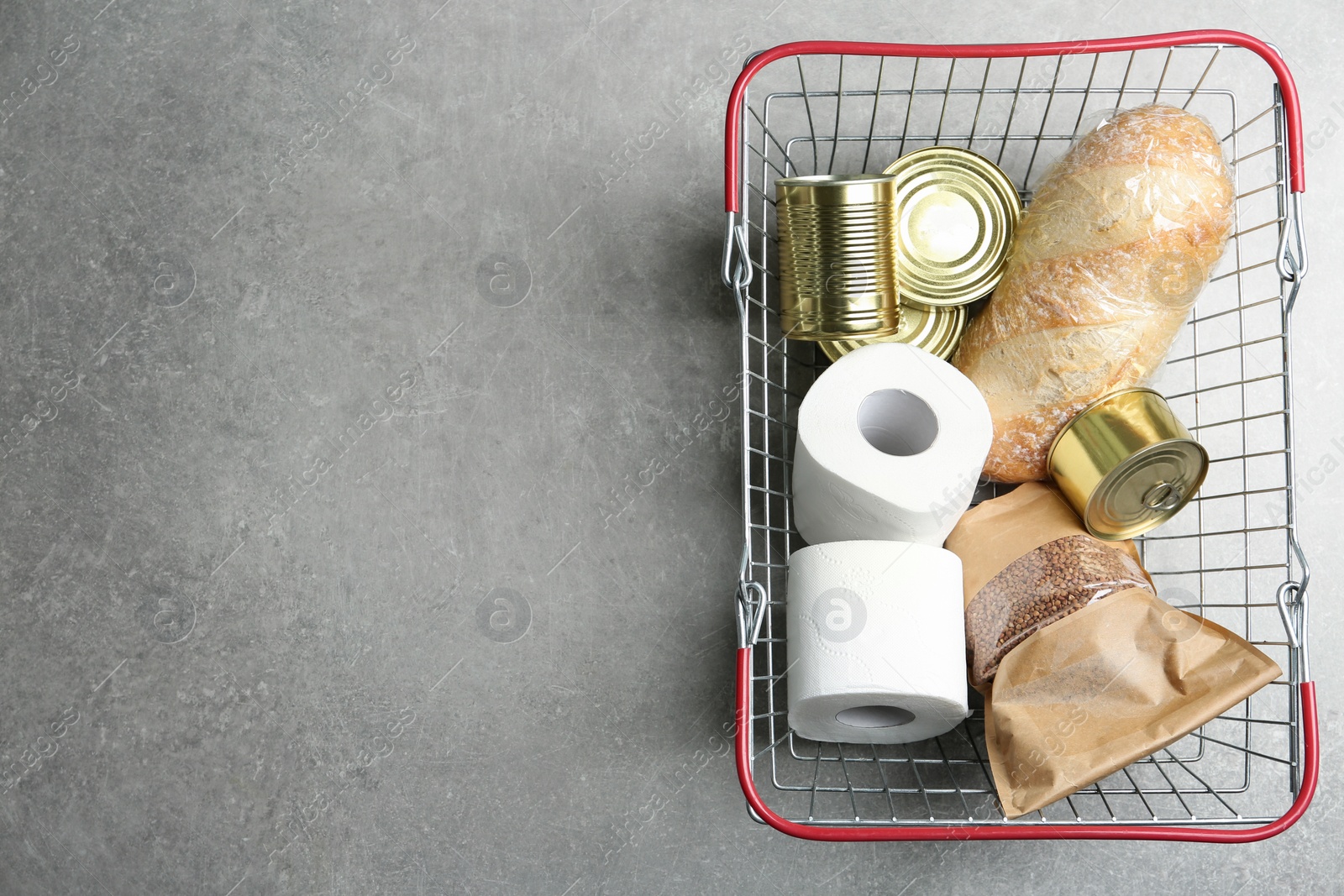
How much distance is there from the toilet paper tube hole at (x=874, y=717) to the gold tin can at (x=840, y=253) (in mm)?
476

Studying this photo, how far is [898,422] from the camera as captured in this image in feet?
3.76

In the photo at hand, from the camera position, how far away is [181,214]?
1.51 metres

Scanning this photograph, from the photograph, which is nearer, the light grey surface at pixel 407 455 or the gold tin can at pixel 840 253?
the gold tin can at pixel 840 253

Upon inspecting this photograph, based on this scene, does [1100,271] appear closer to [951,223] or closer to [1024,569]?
[951,223]

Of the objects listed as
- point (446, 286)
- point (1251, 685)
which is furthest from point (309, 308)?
point (1251, 685)

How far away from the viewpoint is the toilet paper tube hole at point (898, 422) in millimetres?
1097

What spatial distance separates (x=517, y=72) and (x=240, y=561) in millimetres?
892

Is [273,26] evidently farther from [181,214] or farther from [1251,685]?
[1251,685]

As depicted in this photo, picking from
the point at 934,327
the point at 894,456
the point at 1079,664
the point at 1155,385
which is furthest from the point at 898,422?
the point at 1155,385

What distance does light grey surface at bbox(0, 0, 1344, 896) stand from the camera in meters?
1.37

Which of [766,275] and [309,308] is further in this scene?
[309,308]

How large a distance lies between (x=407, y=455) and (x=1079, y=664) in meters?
0.98

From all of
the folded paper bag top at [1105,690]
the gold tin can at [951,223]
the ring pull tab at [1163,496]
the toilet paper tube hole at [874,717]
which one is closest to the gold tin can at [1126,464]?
the ring pull tab at [1163,496]

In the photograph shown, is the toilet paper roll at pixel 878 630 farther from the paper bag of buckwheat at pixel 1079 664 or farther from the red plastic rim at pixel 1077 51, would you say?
the red plastic rim at pixel 1077 51
